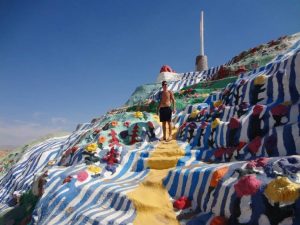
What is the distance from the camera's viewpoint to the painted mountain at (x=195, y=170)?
4316 mm

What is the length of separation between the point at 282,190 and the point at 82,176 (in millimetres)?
4175

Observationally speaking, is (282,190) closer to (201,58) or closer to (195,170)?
(195,170)

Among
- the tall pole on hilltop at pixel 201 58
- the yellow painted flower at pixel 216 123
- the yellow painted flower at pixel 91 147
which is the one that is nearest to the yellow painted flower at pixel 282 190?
the yellow painted flower at pixel 216 123

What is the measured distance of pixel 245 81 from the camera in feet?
27.9

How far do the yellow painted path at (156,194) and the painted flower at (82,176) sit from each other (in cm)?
131

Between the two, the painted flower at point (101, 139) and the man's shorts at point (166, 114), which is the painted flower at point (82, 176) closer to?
the painted flower at point (101, 139)

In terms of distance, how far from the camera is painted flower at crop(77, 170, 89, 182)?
6.76 m

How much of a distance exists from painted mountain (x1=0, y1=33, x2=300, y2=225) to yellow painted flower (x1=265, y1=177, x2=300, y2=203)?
0.01m

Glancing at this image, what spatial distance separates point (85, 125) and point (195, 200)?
11754 millimetres

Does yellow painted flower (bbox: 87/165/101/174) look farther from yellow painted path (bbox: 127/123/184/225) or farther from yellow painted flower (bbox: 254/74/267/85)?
yellow painted flower (bbox: 254/74/267/85)

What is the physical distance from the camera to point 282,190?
3850 mm

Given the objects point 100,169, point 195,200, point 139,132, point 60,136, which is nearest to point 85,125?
point 60,136

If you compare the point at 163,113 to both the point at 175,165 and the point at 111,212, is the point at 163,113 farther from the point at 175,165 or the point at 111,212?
the point at 111,212

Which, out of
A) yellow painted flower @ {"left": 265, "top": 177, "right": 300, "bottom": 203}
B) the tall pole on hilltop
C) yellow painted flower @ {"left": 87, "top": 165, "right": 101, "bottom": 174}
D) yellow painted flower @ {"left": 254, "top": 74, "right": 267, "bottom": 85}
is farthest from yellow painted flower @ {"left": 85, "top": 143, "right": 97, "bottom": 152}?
the tall pole on hilltop
